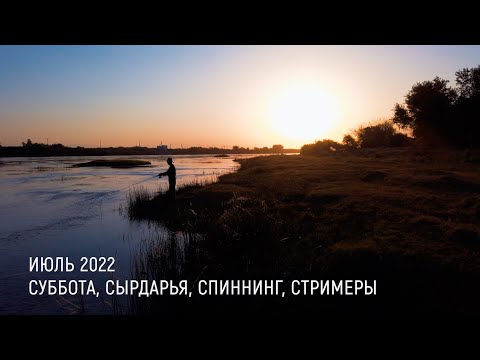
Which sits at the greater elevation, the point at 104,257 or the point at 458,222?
the point at 458,222

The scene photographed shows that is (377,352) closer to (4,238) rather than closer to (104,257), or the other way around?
(104,257)

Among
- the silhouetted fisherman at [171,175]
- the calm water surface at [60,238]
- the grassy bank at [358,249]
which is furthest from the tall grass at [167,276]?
the silhouetted fisherman at [171,175]

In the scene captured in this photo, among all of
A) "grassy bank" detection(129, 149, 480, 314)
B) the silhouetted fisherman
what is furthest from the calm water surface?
the silhouetted fisherman

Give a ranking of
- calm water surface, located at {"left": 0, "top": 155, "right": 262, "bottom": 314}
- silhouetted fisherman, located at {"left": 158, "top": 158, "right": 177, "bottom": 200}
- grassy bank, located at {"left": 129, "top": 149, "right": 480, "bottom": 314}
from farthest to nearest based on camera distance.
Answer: silhouetted fisherman, located at {"left": 158, "top": 158, "right": 177, "bottom": 200} → calm water surface, located at {"left": 0, "top": 155, "right": 262, "bottom": 314} → grassy bank, located at {"left": 129, "top": 149, "right": 480, "bottom": 314}

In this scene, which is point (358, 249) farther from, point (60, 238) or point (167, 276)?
point (60, 238)

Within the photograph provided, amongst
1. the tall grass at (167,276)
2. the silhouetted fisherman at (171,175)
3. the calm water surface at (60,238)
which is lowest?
the calm water surface at (60,238)

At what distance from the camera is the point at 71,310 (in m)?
7.52

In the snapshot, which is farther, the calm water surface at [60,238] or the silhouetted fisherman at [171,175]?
the silhouetted fisherman at [171,175]

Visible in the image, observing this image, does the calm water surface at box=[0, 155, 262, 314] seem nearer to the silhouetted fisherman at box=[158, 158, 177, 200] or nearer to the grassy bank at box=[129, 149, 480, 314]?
the grassy bank at box=[129, 149, 480, 314]

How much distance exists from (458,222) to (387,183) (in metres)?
10.4

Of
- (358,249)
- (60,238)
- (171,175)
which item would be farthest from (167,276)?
(171,175)

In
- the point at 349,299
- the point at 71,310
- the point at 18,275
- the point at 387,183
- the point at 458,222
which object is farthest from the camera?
the point at 387,183

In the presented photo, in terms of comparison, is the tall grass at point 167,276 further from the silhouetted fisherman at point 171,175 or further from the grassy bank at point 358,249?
the silhouetted fisherman at point 171,175
